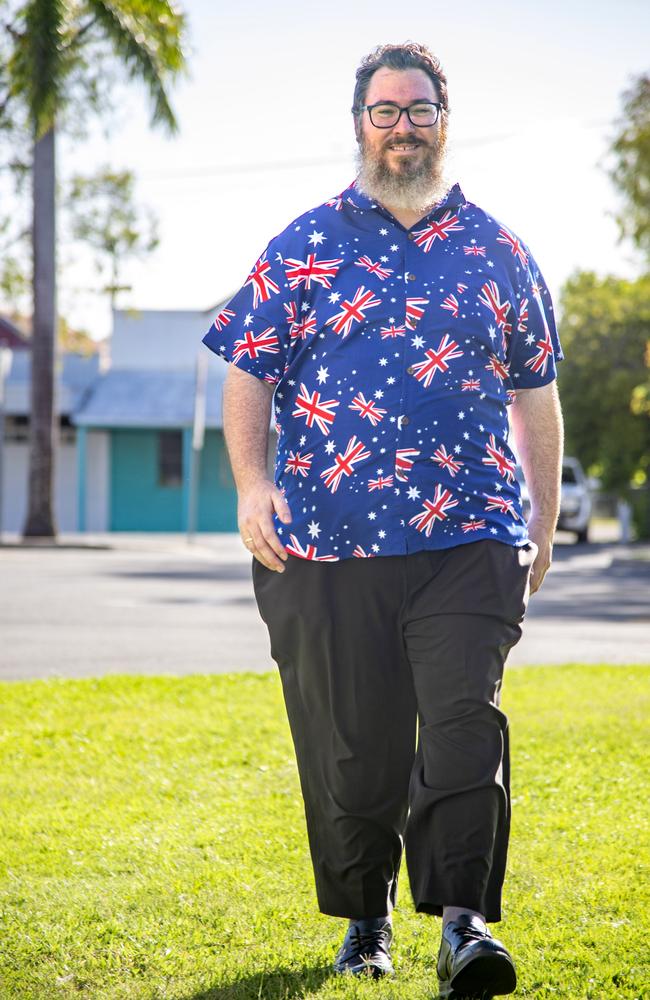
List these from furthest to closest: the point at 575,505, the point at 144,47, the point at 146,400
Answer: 1. the point at 146,400
2. the point at 575,505
3. the point at 144,47

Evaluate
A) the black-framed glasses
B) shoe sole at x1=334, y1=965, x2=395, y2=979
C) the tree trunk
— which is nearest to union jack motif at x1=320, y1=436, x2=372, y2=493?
the black-framed glasses

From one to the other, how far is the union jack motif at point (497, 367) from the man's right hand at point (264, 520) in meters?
0.60

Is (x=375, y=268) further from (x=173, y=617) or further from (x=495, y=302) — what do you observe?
(x=173, y=617)

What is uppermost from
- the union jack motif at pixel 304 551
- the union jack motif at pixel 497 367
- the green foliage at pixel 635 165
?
the green foliage at pixel 635 165

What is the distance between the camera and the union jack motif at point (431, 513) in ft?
10.6

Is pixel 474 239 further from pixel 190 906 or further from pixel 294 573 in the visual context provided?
pixel 190 906

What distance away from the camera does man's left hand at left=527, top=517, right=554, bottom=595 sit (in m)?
3.53

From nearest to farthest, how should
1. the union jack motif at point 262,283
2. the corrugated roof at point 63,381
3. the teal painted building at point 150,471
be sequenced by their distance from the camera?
the union jack motif at point 262,283
the corrugated roof at point 63,381
the teal painted building at point 150,471

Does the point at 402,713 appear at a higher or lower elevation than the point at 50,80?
lower

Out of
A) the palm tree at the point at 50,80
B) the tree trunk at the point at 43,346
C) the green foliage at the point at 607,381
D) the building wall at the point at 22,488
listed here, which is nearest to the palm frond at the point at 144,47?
the palm tree at the point at 50,80

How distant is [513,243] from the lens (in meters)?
3.51

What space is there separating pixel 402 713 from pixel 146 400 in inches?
1241

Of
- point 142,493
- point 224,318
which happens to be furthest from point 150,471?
point 224,318

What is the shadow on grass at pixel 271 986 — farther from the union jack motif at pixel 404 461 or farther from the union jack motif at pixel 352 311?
the union jack motif at pixel 352 311
